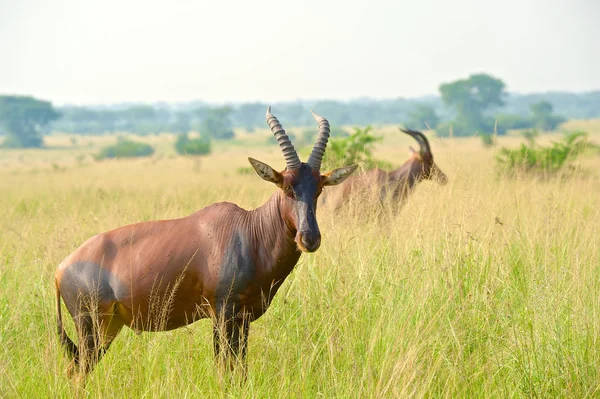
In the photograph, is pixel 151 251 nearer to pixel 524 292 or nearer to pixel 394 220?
pixel 524 292

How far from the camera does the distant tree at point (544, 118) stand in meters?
75.0

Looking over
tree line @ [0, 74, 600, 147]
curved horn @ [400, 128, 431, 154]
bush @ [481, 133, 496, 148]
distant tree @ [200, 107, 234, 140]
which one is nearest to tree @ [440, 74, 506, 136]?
tree line @ [0, 74, 600, 147]

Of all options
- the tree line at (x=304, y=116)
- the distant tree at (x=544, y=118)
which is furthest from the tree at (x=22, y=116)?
the distant tree at (x=544, y=118)

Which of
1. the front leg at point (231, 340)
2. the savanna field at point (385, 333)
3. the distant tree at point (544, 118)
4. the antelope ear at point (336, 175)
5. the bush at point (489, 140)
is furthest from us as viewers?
the distant tree at point (544, 118)

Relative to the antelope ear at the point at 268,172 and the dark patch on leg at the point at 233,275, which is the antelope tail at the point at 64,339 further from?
the antelope ear at the point at 268,172

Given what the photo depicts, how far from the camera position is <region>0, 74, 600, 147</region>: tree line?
74188 mm

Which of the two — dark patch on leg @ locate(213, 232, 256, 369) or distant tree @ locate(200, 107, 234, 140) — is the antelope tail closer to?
dark patch on leg @ locate(213, 232, 256, 369)

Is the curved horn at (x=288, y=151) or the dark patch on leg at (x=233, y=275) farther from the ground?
the curved horn at (x=288, y=151)

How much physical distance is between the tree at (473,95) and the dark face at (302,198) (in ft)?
267

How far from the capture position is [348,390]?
161 inches

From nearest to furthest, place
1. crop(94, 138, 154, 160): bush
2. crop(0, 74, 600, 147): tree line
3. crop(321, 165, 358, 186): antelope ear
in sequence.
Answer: crop(321, 165, 358, 186): antelope ear < crop(94, 138, 154, 160): bush < crop(0, 74, 600, 147): tree line

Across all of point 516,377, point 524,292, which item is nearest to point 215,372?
point 516,377

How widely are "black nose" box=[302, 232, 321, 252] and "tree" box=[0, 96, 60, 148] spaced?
67405 mm

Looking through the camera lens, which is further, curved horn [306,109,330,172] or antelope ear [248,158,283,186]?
curved horn [306,109,330,172]
